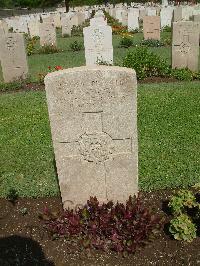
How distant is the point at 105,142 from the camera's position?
4254 mm

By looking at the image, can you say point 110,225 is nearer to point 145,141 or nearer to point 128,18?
point 145,141

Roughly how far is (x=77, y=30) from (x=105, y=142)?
24.2 meters

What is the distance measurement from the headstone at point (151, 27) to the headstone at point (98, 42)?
7760 mm

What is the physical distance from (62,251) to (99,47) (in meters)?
9.67

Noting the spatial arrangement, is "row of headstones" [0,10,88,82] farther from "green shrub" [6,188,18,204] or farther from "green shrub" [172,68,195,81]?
"green shrub" [6,188,18,204]

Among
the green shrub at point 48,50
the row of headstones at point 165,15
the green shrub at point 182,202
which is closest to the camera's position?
the green shrub at point 182,202

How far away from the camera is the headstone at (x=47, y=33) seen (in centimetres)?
1962

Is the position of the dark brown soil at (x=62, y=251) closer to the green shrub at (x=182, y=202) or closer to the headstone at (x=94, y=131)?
the green shrub at (x=182, y=202)

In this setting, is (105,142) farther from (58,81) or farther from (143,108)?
(143,108)

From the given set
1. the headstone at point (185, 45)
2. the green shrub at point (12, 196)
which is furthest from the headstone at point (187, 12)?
the green shrub at point (12, 196)

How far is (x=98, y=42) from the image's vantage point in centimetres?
1284

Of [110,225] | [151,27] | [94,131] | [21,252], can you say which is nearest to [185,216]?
[110,225]

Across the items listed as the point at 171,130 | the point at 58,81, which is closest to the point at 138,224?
the point at 58,81

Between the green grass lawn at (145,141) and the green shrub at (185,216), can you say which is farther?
the green grass lawn at (145,141)
